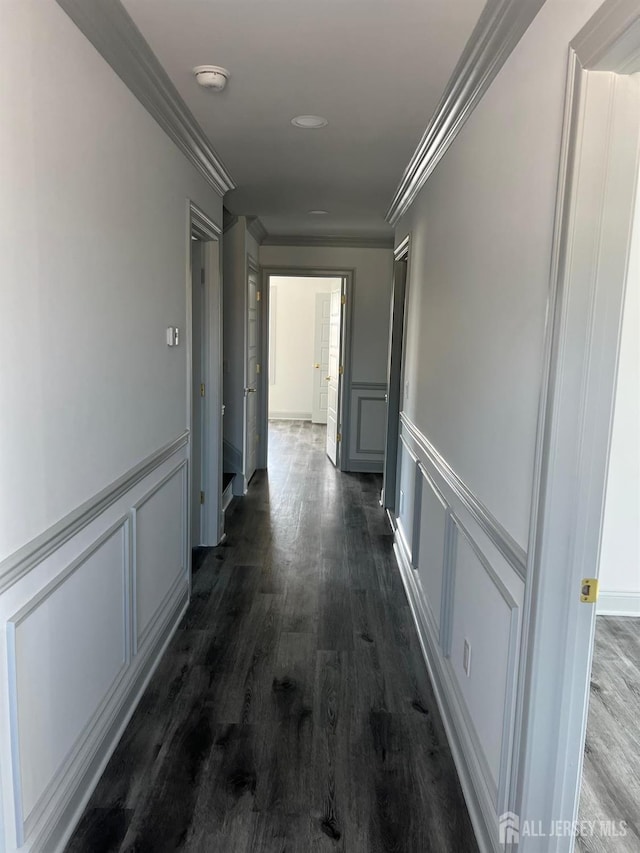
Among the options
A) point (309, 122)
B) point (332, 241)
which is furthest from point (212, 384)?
point (332, 241)

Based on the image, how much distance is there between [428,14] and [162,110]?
1149 millimetres

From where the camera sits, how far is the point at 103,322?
1974 millimetres

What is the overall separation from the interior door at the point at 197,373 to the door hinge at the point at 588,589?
2.73m

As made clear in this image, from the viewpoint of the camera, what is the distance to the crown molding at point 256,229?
5.27 meters

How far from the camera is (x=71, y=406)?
174 centimetres

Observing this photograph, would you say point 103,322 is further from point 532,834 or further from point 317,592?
→ point 317,592

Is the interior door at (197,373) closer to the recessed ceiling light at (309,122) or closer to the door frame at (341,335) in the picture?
the recessed ceiling light at (309,122)

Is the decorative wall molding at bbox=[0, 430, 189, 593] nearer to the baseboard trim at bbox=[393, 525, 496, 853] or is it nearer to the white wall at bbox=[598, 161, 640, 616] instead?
the baseboard trim at bbox=[393, 525, 496, 853]

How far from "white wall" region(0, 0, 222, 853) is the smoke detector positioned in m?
0.25

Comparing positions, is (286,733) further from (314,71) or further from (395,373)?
(395,373)

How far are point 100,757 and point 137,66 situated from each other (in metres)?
2.33

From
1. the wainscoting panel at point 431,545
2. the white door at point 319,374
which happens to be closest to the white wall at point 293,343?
the white door at point 319,374

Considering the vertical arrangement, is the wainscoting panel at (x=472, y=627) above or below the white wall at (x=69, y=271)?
below

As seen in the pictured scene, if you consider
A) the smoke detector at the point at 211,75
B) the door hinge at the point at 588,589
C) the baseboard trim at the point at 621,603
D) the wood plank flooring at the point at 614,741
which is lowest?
the wood plank flooring at the point at 614,741
